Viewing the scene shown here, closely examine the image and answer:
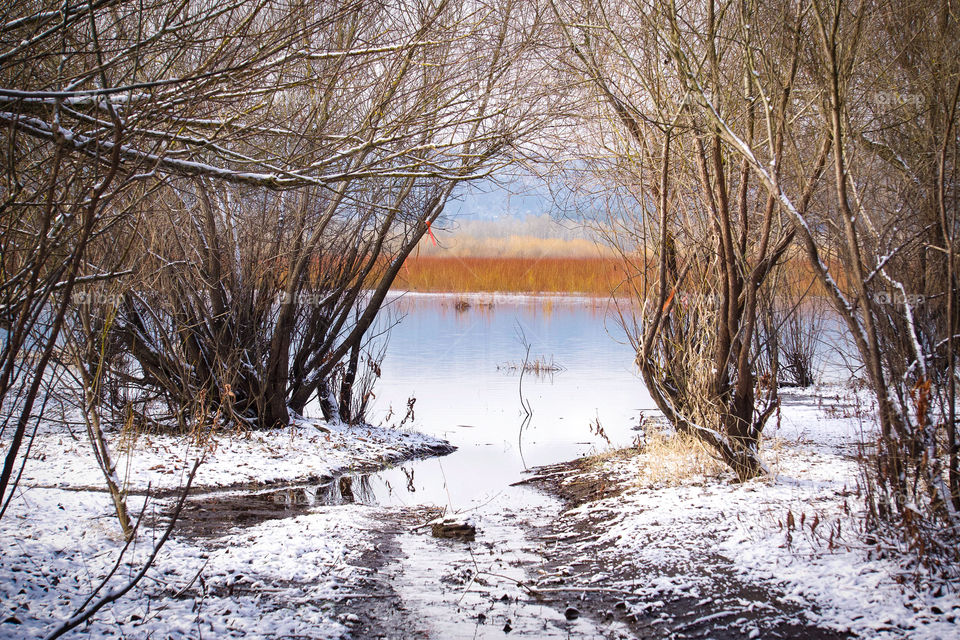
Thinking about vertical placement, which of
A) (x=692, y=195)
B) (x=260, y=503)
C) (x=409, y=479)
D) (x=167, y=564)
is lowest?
(x=409, y=479)

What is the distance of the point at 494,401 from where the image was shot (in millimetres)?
13703

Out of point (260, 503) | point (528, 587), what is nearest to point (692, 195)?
point (528, 587)

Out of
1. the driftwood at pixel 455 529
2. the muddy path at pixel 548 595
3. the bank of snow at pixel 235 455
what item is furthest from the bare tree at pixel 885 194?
the bank of snow at pixel 235 455

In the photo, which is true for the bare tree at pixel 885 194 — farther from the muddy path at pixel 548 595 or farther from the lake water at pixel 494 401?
the lake water at pixel 494 401

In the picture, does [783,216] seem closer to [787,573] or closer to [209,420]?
[787,573]

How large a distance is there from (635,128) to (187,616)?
4.76 meters

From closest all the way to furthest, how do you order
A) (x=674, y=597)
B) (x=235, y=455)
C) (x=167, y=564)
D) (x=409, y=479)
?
(x=674, y=597) → (x=167, y=564) → (x=235, y=455) → (x=409, y=479)

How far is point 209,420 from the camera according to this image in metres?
9.24

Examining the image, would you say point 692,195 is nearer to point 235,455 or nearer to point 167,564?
point 167,564

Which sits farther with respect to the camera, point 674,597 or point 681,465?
point 681,465

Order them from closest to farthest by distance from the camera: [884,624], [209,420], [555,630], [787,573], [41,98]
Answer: [41,98] → [884,624] → [555,630] → [787,573] → [209,420]

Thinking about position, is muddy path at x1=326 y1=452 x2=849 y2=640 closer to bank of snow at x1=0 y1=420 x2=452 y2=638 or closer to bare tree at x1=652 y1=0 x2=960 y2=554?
bank of snow at x1=0 y1=420 x2=452 y2=638

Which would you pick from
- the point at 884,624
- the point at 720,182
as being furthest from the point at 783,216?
the point at 884,624

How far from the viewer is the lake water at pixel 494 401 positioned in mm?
8570
